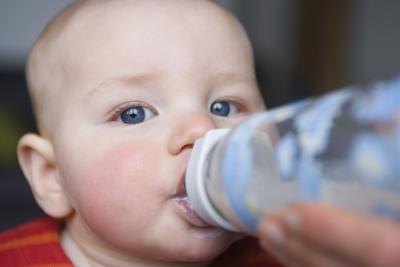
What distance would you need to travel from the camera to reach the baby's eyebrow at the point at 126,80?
854 mm

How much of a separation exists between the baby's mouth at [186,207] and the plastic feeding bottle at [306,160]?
19 millimetres

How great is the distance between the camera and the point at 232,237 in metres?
0.84

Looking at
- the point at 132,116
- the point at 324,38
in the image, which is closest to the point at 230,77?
the point at 132,116

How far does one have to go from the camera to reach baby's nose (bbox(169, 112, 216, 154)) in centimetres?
79

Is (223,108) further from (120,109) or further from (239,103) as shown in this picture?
(120,109)

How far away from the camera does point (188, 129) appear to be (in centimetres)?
80

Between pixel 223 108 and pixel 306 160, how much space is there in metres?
0.33

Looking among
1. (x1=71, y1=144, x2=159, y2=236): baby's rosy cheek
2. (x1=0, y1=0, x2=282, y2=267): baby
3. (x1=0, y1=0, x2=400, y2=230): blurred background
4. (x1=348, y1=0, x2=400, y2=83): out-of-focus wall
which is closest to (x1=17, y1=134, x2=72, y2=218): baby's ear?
(x1=0, y1=0, x2=282, y2=267): baby

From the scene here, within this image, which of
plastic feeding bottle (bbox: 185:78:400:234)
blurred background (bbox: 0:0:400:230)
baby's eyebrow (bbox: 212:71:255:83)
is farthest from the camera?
blurred background (bbox: 0:0:400:230)

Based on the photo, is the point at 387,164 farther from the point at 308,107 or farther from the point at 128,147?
the point at 128,147

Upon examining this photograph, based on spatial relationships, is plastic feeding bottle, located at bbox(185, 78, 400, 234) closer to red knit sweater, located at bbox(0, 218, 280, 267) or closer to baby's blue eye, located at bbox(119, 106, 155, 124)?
baby's blue eye, located at bbox(119, 106, 155, 124)

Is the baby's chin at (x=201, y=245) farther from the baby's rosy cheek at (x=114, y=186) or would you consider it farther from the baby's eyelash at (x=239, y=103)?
the baby's eyelash at (x=239, y=103)

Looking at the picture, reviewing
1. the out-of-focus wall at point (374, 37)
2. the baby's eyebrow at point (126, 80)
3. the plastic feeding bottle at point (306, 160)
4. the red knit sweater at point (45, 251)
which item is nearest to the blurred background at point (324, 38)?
the out-of-focus wall at point (374, 37)

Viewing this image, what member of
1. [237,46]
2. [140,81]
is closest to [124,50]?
[140,81]
